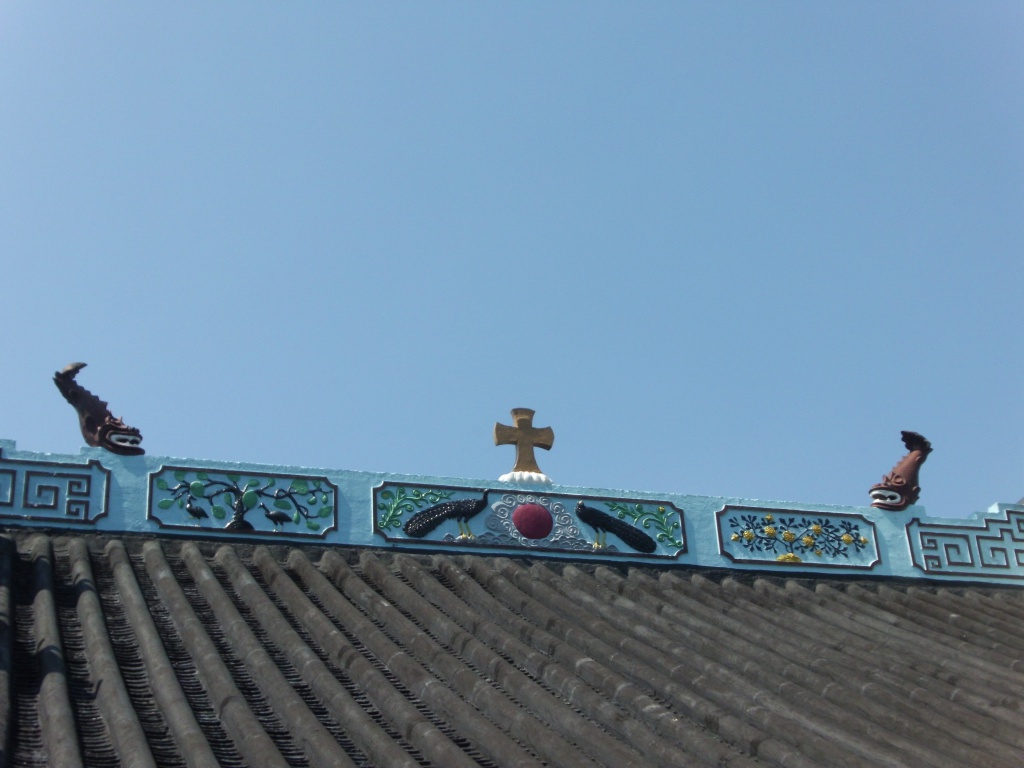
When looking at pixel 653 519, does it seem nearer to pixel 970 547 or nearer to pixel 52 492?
pixel 970 547

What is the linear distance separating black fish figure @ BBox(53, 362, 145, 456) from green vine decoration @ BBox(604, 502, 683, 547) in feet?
12.1

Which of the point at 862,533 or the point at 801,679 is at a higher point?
the point at 862,533

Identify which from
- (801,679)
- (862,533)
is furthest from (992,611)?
(801,679)

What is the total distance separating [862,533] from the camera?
38.4 ft

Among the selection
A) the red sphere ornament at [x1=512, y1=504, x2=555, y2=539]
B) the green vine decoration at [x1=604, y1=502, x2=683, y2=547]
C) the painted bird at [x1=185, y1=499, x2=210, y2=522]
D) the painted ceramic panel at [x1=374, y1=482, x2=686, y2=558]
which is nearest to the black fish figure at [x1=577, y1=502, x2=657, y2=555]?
the painted ceramic panel at [x1=374, y1=482, x2=686, y2=558]

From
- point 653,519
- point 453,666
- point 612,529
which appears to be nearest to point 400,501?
point 612,529

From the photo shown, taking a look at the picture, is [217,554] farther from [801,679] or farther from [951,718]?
[951,718]

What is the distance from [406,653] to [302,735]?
149cm

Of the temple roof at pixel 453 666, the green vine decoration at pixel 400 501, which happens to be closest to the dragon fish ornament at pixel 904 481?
the temple roof at pixel 453 666

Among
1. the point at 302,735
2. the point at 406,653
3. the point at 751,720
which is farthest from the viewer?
the point at 406,653

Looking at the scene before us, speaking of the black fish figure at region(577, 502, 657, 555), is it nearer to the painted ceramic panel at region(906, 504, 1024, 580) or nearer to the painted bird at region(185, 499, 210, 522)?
the painted ceramic panel at region(906, 504, 1024, 580)

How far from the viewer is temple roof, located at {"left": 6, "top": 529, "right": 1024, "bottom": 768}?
20.5ft

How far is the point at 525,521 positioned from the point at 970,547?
407 centimetres

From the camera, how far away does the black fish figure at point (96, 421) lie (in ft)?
32.1
